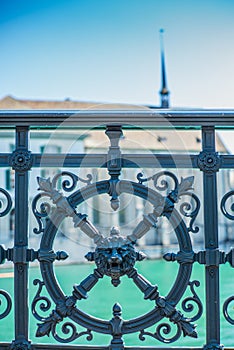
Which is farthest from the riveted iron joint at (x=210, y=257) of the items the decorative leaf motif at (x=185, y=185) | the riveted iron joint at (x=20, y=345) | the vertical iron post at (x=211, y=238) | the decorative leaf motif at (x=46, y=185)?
the riveted iron joint at (x=20, y=345)

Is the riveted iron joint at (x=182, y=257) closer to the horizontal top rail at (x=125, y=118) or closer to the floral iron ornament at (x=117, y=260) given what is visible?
the floral iron ornament at (x=117, y=260)

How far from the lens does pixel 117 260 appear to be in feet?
6.10

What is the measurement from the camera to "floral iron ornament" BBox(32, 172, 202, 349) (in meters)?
1.86

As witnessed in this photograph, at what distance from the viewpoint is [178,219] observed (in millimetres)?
1884

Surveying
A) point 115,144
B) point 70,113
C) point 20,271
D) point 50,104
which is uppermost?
point 50,104

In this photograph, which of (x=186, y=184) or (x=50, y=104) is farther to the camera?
(x=50, y=104)

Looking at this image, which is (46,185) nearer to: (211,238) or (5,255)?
(5,255)

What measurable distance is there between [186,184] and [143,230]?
0.25 meters

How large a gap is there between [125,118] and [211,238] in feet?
1.91

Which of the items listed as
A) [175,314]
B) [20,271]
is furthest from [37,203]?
[175,314]

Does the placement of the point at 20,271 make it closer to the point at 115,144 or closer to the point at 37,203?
the point at 37,203

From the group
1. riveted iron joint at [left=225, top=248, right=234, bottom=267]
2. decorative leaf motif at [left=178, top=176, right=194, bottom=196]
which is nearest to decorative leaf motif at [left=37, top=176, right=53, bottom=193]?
decorative leaf motif at [left=178, top=176, right=194, bottom=196]

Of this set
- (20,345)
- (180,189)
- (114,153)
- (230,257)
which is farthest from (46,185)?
(230,257)

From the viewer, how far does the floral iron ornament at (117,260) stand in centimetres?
186
